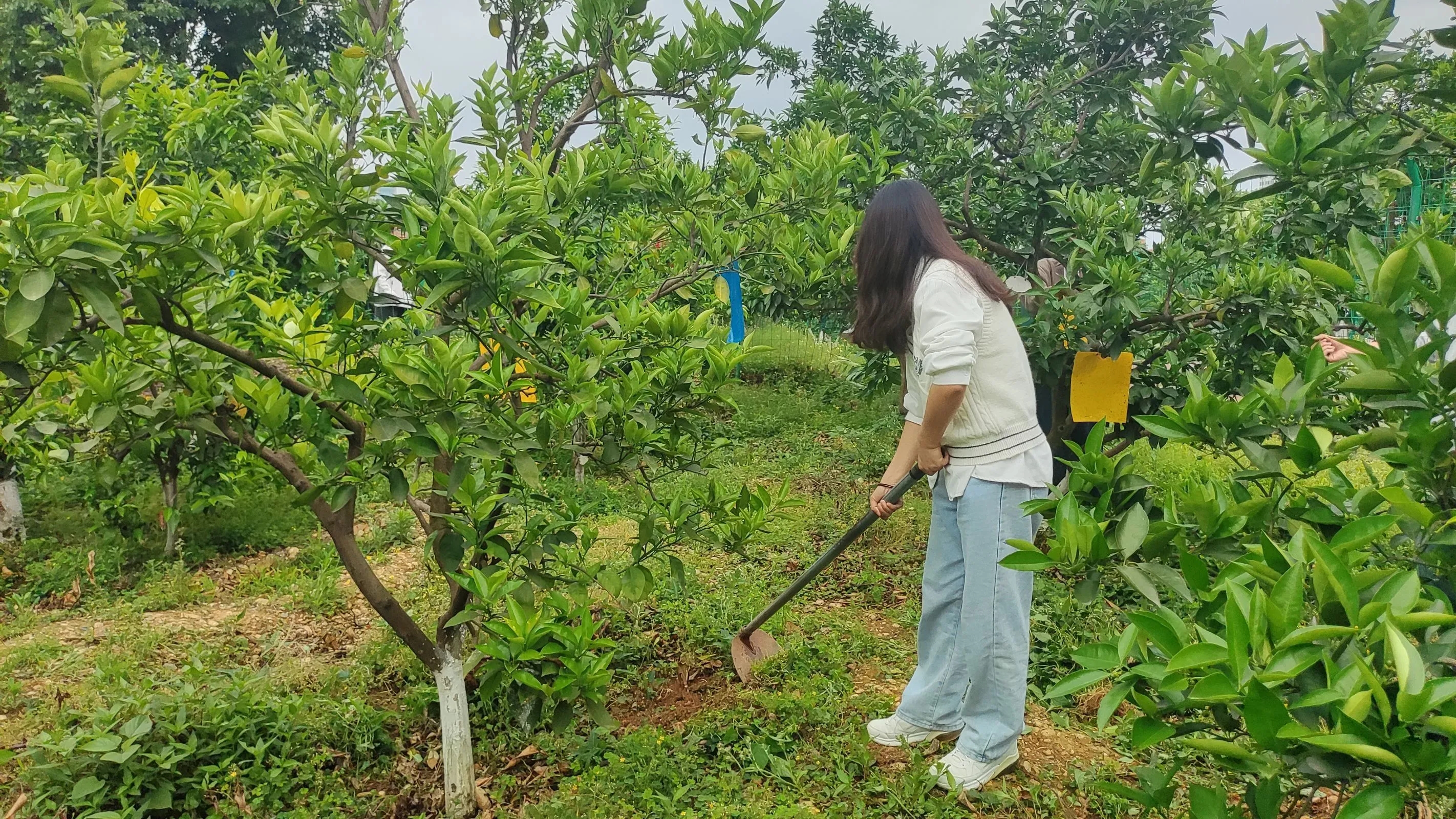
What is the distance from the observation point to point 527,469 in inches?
74.9

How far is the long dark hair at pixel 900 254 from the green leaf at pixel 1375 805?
1645 millimetres

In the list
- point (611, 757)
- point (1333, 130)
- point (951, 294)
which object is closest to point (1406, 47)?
point (1333, 130)

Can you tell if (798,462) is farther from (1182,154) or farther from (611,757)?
(1182,154)

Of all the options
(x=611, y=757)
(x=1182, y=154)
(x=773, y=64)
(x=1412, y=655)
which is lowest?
(x=611, y=757)

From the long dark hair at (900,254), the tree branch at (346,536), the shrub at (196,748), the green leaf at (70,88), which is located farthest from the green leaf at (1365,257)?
the shrub at (196,748)

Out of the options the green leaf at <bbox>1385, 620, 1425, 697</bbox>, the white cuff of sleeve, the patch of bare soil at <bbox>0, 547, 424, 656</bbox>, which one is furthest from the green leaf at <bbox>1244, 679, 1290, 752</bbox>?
the patch of bare soil at <bbox>0, 547, 424, 656</bbox>

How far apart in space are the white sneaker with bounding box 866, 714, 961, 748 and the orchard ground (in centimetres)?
4

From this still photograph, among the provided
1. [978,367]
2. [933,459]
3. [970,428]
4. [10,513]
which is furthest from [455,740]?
[10,513]

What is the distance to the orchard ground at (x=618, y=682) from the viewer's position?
7.93 ft

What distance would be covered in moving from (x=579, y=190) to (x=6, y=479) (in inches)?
149

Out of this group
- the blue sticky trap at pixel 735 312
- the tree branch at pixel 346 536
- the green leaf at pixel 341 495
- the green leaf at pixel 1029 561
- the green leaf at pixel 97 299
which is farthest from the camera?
the blue sticky trap at pixel 735 312

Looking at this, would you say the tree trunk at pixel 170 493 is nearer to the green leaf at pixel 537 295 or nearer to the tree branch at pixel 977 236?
the green leaf at pixel 537 295

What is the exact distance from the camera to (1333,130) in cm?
154

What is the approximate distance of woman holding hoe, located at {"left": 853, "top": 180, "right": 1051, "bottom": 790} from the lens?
2.26 metres
